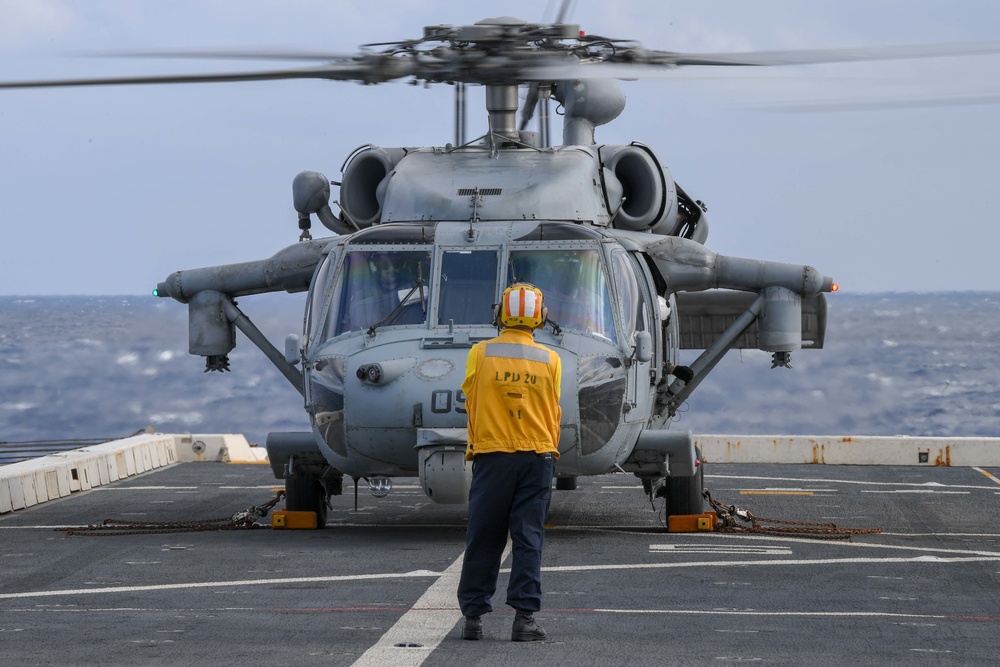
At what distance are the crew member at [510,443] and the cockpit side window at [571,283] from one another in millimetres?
4331

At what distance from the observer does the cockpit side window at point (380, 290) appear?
1381 cm

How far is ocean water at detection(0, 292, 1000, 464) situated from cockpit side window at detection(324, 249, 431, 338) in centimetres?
3824

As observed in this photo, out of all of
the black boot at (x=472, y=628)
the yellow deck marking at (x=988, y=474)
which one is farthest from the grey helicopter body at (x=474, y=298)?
the yellow deck marking at (x=988, y=474)

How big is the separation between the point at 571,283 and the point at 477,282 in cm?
76

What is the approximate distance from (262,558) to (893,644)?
5.43 meters

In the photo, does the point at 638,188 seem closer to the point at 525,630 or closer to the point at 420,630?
the point at 420,630

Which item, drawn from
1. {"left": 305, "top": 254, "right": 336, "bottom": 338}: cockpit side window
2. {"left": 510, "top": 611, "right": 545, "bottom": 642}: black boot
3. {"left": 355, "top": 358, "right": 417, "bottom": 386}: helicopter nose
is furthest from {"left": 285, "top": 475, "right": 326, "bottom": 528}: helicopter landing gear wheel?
{"left": 510, "top": 611, "right": 545, "bottom": 642}: black boot

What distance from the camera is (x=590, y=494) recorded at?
1866cm

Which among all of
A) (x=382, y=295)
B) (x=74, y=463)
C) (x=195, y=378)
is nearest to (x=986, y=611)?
(x=382, y=295)

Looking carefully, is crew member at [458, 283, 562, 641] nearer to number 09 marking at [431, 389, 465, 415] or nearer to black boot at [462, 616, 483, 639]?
black boot at [462, 616, 483, 639]

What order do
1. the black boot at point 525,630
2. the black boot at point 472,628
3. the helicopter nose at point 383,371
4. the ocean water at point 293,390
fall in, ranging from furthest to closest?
1. the ocean water at point 293,390
2. the helicopter nose at point 383,371
3. the black boot at point 472,628
4. the black boot at point 525,630

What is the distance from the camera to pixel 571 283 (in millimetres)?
13883

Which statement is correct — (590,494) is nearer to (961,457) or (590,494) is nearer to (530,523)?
(961,457)

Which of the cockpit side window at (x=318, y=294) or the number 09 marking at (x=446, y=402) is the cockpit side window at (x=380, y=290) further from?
the number 09 marking at (x=446, y=402)
